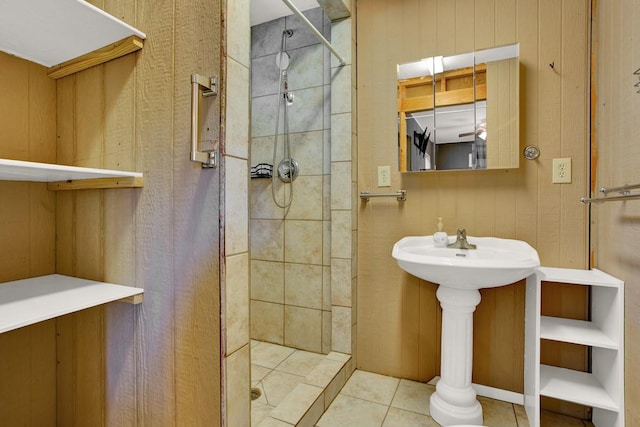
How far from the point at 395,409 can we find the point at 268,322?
1.05 metres

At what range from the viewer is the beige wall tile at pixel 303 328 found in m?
2.12

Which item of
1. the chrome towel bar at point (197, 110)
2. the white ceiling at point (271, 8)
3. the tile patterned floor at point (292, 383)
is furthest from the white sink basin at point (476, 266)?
the white ceiling at point (271, 8)

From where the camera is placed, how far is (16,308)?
2.93ft

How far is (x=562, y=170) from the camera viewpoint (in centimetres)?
152

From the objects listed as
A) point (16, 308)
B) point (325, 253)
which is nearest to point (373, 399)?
point (325, 253)

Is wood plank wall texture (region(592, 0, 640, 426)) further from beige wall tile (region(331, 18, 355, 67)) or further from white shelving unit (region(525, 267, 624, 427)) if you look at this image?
beige wall tile (region(331, 18, 355, 67))

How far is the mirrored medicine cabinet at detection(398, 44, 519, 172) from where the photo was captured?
1562mm

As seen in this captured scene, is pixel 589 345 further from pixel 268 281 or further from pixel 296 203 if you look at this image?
pixel 268 281

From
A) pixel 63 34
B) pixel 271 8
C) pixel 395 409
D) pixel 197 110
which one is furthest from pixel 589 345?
pixel 271 8

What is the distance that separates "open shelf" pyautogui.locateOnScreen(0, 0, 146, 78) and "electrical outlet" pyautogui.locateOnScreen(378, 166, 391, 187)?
1303mm

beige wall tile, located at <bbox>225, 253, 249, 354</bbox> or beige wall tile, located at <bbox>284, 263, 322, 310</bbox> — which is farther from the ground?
beige wall tile, located at <bbox>225, 253, 249, 354</bbox>

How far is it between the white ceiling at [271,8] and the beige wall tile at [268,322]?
80.0 inches

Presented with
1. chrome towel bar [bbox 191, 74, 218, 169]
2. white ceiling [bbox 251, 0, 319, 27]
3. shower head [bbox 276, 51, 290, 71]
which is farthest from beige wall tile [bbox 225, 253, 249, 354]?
white ceiling [bbox 251, 0, 319, 27]

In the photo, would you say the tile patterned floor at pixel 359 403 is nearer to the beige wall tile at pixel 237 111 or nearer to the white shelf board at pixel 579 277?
the white shelf board at pixel 579 277
